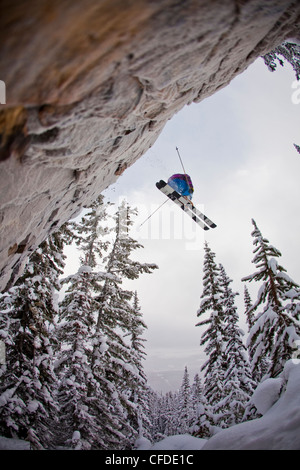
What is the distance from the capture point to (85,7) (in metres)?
2.40

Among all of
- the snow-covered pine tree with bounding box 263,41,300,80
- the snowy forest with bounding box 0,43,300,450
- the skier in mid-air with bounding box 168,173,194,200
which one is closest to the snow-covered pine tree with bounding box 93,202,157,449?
the snowy forest with bounding box 0,43,300,450

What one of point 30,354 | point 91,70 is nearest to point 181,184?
point 91,70

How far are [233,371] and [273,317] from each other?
7.97 m

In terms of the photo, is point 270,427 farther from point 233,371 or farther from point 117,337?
point 233,371

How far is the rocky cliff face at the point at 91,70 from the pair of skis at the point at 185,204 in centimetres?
645

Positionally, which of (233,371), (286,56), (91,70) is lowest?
(233,371)

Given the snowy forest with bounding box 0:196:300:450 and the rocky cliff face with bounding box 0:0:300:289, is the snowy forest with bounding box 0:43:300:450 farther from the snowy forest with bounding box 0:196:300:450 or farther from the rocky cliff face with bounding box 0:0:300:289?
the rocky cliff face with bounding box 0:0:300:289

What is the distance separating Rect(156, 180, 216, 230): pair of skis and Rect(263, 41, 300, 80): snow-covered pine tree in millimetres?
6219

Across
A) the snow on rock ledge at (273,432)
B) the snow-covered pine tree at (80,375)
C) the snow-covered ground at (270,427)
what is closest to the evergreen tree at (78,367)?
the snow-covered pine tree at (80,375)

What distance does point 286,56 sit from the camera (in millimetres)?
8320

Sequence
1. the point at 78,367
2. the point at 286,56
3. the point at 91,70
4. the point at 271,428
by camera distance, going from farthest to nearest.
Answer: the point at 78,367 < the point at 286,56 < the point at 271,428 < the point at 91,70

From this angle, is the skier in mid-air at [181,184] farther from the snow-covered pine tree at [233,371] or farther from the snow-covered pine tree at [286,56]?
the snow-covered pine tree at [233,371]

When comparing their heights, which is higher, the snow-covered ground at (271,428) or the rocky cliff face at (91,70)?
the rocky cliff face at (91,70)

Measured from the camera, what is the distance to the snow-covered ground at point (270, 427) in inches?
129
